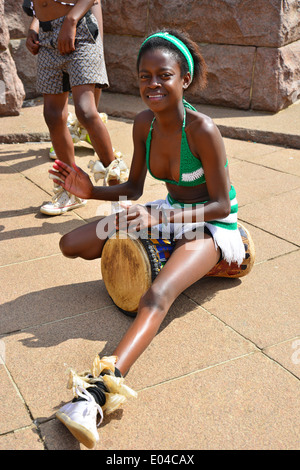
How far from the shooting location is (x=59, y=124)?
400cm

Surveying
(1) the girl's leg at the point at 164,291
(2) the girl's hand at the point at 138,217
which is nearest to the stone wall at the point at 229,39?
(1) the girl's leg at the point at 164,291

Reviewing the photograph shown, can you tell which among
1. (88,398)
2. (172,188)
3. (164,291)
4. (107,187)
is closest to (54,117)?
(107,187)

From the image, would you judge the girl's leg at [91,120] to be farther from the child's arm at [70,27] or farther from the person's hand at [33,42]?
the person's hand at [33,42]

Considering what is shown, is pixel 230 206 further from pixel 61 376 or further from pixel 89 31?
pixel 89 31

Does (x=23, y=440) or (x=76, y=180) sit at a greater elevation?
(x=76, y=180)

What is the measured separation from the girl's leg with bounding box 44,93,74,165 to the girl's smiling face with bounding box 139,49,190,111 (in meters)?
1.43

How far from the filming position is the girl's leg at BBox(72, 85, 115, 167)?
3.79 m

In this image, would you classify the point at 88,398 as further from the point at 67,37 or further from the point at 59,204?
the point at 67,37

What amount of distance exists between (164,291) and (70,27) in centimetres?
214

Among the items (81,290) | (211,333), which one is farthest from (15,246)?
(211,333)

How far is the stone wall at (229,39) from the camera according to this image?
5.79 m

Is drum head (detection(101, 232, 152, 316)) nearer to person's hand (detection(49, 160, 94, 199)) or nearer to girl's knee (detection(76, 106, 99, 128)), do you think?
person's hand (detection(49, 160, 94, 199))

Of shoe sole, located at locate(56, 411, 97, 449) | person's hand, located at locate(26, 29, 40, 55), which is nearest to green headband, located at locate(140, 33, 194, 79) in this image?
person's hand, located at locate(26, 29, 40, 55)

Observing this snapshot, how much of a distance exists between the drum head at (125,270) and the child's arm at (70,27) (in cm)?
163
